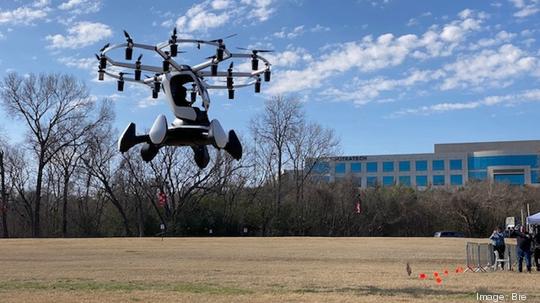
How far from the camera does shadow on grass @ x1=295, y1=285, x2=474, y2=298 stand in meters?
15.7

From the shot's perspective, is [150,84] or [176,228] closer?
[150,84]

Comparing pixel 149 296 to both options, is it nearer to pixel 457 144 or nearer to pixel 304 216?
pixel 304 216

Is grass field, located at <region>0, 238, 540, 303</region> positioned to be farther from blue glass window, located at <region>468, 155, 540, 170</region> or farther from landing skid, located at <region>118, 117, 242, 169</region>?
blue glass window, located at <region>468, 155, 540, 170</region>

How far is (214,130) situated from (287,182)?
69581mm

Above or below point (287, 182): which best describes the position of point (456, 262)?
below

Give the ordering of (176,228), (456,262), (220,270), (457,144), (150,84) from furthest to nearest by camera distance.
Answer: (457,144) → (176,228) → (456,262) → (220,270) → (150,84)

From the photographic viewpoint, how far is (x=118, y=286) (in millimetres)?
17656

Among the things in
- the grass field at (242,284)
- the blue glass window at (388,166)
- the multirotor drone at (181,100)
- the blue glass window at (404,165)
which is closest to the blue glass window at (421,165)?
the blue glass window at (404,165)

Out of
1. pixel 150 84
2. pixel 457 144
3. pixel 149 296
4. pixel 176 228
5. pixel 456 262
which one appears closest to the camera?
pixel 149 296

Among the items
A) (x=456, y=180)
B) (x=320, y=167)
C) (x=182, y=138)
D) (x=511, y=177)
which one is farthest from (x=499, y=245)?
(x=456, y=180)

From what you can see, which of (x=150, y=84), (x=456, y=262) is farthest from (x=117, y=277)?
(x=456, y=262)

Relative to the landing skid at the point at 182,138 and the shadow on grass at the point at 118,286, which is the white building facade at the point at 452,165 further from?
the shadow on grass at the point at 118,286

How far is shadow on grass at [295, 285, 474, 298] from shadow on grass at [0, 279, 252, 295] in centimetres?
202

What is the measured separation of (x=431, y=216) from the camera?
283 feet
